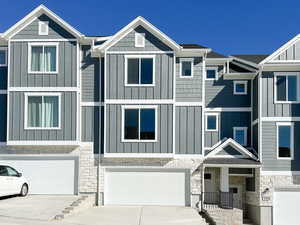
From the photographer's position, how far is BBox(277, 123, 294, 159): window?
867 inches

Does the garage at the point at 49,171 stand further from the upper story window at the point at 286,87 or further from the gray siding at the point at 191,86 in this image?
the upper story window at the point at 286,87

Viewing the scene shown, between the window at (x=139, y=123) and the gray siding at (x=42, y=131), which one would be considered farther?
the window at (x=139, y=123)

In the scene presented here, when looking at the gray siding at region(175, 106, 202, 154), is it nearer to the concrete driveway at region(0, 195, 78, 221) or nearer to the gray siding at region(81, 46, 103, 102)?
the gray siding at region(81, 46, 103, 102)

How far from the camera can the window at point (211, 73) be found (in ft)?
82.9

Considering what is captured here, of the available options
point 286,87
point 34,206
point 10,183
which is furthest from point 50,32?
point 286,87

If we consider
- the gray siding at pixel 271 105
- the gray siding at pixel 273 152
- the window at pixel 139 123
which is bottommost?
the gray siding at pixel 273 152

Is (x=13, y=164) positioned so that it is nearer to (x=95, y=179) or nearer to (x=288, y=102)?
(x=95, y=179)

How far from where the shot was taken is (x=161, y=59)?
71.1 feet

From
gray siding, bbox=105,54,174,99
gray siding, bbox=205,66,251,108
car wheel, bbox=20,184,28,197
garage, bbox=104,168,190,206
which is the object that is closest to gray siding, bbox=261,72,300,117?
gray siding, bbox=205,66,251,108

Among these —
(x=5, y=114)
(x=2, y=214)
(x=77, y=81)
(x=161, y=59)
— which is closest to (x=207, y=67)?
(x=161, y=59)

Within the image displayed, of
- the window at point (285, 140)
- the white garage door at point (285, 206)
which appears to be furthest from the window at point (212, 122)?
the white garage door at point (285, 206)

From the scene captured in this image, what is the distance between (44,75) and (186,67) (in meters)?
7.67

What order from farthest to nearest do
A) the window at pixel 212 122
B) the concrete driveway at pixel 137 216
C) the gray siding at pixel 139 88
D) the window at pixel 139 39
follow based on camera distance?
the window at pixel 212 122 → the window at pixel 139 39 → the gray siding at pixel 139 88 → the concrete driveway at pixel 137 216

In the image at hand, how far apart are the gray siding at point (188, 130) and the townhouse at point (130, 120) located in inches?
2.1
